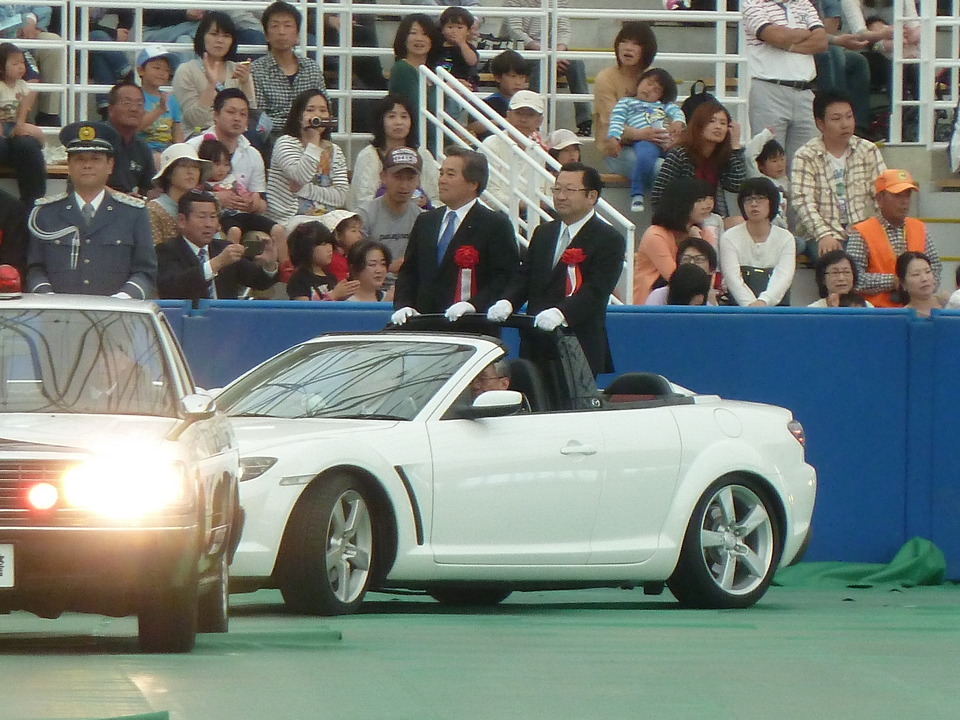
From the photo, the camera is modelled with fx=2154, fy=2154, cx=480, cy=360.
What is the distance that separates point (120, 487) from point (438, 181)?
6.59 meters

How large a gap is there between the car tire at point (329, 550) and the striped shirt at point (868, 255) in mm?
6580

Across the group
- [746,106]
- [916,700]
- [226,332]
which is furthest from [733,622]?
[746,106]

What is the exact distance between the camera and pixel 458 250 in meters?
12.0

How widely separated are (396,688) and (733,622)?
328 centimetres

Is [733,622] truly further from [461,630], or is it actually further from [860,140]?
[860,140]

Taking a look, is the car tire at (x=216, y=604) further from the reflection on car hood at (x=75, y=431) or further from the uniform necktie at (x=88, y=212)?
the uniform necktie at (x=88, y=212)

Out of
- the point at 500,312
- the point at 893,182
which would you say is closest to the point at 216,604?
the point at 500,312

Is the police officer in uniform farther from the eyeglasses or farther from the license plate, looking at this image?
the license plate

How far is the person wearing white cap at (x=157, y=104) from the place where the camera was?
638 inches

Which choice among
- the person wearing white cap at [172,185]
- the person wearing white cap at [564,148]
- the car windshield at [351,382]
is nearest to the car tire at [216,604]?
the car windshield at [351,382]

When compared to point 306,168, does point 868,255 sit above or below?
below

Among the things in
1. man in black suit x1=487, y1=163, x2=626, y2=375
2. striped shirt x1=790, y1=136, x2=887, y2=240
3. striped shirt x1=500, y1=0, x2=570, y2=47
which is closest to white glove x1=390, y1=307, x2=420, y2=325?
man in black suit x1=487, y1=163, x2=626, y2=375

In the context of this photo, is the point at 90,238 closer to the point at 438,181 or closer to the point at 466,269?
the point at 466,269

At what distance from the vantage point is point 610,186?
1748 cm
